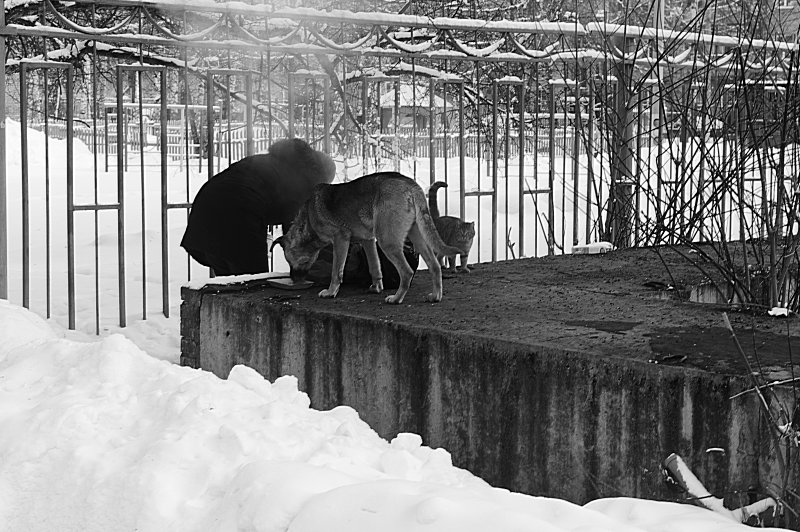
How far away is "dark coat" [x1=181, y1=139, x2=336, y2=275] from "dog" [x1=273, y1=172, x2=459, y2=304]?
156 cm

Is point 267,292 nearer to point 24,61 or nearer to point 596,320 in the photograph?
point 596,320

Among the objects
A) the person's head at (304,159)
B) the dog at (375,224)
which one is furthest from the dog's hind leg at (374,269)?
the person's head at (304,159)

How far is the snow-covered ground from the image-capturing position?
3.39 meters

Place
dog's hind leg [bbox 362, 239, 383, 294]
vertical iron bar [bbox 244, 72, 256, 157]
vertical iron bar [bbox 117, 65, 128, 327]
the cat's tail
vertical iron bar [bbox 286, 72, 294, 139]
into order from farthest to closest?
vertical iron bar [bbox 286, 72, 294, 139] → vertical iron bar [bbox 244, 72, 256, 157] → vertical iron bar [bbox 117, 65, 128, 327] → the cat's tail → dog's hind leg [bbox 362, 239, 383, 294]

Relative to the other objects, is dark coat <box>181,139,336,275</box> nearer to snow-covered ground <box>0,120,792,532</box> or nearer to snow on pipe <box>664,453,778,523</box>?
snow-covered ground <box>0,120,792,532</box>

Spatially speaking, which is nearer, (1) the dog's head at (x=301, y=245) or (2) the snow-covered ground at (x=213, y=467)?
(2) the snow-covered ground at (x=213, y=467)

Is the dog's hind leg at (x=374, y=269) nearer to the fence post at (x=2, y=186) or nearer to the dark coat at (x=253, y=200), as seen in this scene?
the dark coat at (x=253, y=200)

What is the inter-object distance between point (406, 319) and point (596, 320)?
107cm

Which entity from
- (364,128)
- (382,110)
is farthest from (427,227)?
(382,110)

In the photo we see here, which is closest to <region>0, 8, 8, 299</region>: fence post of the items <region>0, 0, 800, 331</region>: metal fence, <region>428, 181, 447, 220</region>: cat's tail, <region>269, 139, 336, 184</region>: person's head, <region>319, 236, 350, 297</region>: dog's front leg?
<region>0, 0, 800, 331</region>: metal fence

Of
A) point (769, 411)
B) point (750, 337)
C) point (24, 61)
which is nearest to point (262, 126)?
point (24, 61)

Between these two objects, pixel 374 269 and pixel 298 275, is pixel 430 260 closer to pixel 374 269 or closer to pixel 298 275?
pixel 374 269

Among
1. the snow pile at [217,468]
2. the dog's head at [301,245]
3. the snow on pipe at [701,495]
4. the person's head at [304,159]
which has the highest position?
the person's head at [304,159]

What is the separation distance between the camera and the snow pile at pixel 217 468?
11.1ft
